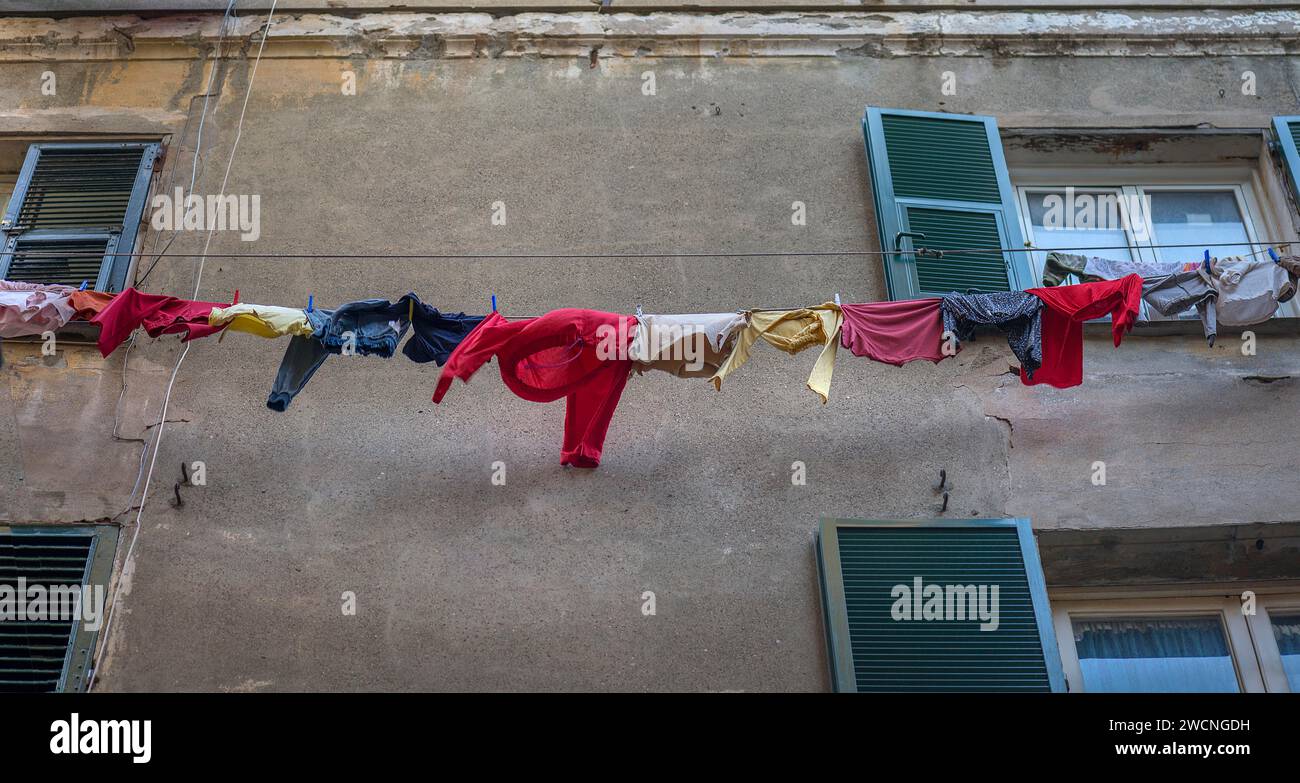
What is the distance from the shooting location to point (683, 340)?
5.86 metres

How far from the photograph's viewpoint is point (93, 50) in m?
7.77

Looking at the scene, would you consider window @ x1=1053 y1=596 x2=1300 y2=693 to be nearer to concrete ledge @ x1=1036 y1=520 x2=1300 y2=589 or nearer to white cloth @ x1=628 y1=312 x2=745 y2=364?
concrete ledge @ x1=1036 y1=520 x2=1300 y2=589

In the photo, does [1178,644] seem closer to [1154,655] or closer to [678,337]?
[1154,655]

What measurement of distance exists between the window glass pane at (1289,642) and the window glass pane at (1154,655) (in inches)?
9.5

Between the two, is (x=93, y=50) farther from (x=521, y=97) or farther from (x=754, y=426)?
(x=754, y=426)

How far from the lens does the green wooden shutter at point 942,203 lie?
6.88 meters

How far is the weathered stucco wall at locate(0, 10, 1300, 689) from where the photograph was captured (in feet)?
19.1

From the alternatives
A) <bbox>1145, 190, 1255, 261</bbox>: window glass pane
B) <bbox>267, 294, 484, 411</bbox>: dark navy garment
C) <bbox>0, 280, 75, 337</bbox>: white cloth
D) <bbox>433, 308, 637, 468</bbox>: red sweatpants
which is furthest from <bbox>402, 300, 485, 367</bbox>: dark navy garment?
<bbox>1145, 190, 1255, 261</bbox>: window glass pane

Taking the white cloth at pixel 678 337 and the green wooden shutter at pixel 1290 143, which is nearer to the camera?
the white cloth at pixel 678 337

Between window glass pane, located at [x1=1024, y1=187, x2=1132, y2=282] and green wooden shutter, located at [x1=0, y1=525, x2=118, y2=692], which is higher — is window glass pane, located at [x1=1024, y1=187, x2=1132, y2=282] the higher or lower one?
the higher one

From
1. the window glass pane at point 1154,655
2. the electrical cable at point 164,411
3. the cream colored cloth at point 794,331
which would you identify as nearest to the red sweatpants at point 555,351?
the cream colored cloth at point 794,331

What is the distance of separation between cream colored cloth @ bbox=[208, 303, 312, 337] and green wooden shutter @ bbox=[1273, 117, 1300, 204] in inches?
205

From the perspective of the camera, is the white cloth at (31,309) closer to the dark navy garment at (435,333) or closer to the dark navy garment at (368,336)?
the dark navy garment at (368,336)
